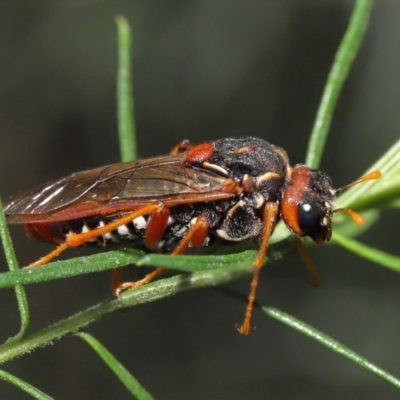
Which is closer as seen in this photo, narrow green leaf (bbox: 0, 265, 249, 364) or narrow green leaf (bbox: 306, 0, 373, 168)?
narrow green leaf (bbox: 0, 265, 249, 364)

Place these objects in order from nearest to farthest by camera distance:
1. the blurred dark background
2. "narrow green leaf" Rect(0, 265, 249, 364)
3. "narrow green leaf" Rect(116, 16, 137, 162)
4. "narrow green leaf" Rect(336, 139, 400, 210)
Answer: "narrow green leaf" Rect(0, 265, 249, 364) → "narrow green leaf" Rect(336, 139, 400, 210) → "narrow green leaf" Rect(116, 16, 137, 162) → the blurred dark background

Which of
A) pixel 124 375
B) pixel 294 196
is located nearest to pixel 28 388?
pixel 124 375

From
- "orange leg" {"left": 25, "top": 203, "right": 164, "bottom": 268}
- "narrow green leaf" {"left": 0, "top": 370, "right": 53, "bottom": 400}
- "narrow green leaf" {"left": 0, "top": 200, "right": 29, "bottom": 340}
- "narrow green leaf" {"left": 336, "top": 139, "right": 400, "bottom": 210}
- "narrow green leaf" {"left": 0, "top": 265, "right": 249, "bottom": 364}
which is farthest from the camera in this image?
"orange leg" {"left": 25, "top": 203, "right": 164, "bottom": 268}

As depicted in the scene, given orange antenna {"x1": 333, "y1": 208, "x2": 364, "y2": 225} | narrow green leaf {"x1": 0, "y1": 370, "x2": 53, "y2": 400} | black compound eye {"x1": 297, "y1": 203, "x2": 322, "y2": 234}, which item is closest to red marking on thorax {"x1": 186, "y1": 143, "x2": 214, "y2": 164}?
black compound eye {"x1": 297, "y1": 203, "x2": 322, "y2": 234}

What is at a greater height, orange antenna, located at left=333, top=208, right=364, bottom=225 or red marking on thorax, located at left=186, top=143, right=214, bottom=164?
red marking on thorax, located at left=186, top=143, right=214, bottom=164

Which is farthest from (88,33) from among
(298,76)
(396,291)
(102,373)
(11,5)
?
(396,291)

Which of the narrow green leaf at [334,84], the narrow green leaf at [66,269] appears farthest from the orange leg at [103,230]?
the narrow green leaf at [334,84]

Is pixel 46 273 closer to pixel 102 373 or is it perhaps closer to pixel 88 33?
pixel 102 373

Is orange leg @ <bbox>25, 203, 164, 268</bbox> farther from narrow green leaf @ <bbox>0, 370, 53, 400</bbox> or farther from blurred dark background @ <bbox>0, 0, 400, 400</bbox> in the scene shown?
blurred dark background @ <bbox>0, 0, 400, 400</bbox>
